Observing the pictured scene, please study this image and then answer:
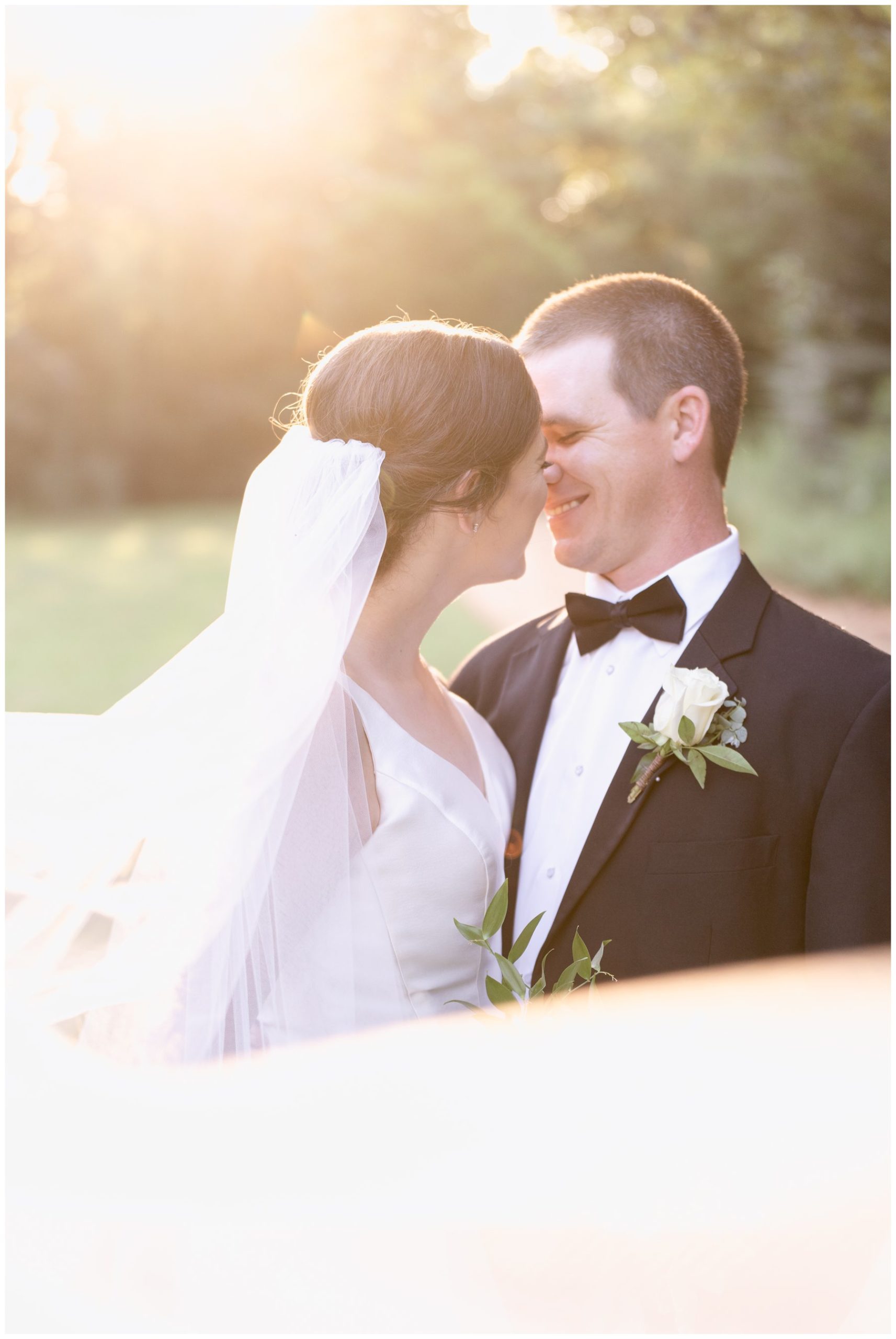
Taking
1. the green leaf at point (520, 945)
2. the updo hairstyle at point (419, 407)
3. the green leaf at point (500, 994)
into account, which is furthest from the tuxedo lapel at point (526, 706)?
the updo hairstyle at point (419, 407)

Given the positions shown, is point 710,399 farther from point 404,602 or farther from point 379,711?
point 379,711

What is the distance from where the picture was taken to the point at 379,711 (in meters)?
2.42

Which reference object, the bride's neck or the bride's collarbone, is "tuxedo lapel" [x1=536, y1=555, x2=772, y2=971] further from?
the bride's neck

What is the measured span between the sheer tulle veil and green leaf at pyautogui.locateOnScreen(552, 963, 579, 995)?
420mm

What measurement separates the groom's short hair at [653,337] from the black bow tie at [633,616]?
0.51 metres

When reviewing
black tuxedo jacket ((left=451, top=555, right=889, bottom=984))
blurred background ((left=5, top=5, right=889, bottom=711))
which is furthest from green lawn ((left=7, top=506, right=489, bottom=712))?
black tuxedo jacket ((left=451, top=555, right=889, bottom=984))

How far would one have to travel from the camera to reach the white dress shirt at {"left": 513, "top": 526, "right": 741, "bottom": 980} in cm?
275

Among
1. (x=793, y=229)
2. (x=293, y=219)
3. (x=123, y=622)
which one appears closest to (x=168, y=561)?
(x=123, y=622)

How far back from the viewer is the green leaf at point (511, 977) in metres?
2.29

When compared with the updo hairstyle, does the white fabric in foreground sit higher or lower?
lower

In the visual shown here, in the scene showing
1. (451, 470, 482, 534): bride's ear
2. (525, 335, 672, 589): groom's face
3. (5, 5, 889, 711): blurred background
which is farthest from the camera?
(5, 5, 889, 711): blurred background

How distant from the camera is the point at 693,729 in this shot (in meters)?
2.46

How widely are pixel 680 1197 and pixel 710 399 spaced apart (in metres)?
2.01

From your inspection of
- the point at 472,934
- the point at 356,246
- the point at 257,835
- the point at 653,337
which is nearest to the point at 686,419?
the point at 653,337
